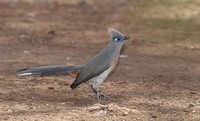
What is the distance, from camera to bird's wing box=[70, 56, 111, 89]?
6.96 m

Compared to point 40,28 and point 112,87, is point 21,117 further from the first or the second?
point 40,28

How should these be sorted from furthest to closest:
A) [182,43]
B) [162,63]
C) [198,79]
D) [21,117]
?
[182,43], [162,63], [198,79], [21,117]

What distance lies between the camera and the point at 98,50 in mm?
11062

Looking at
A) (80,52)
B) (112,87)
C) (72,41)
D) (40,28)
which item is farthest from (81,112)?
(40,28)

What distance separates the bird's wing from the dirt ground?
290mm

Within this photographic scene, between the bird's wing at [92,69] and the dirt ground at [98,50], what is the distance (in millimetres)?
290

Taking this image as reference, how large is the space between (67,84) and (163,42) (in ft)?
13.3

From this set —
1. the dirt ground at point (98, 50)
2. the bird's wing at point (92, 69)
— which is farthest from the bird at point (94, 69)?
the dirt ground at point (98, 50)

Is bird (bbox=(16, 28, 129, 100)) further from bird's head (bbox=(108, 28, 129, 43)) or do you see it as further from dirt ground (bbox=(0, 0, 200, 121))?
dirt ground (bbox=(0, 0, 200, 121))

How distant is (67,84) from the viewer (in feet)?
27.1

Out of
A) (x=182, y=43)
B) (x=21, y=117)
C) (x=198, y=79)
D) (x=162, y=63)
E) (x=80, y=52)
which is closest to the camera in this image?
(x=21, y=117)

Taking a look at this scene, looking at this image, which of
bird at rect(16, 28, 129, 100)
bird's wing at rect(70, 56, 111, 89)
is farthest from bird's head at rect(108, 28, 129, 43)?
bird's wing at rect(70, 56, 111, 89)

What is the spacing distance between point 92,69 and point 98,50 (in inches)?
158

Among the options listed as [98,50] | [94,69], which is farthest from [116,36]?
[98,50]
